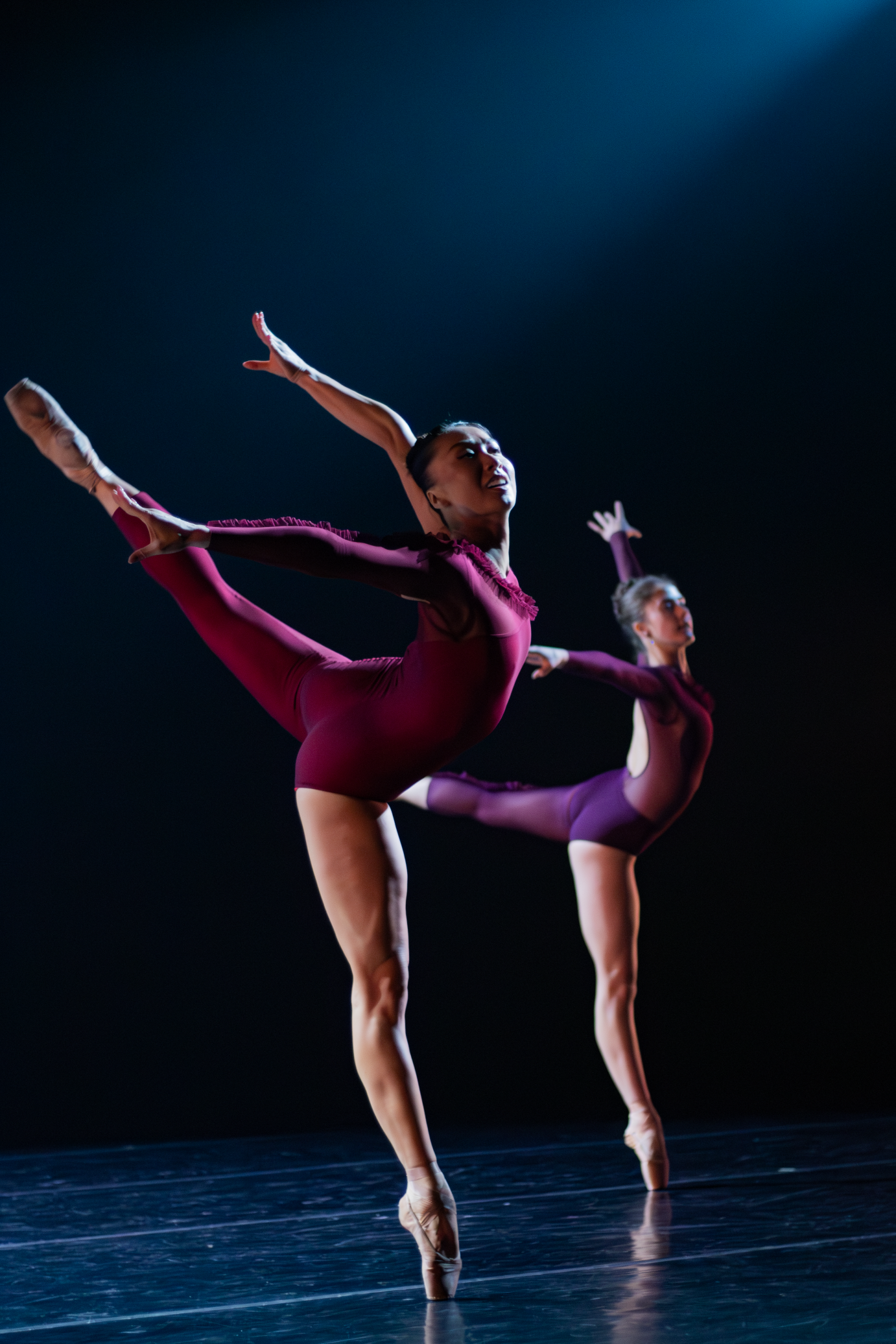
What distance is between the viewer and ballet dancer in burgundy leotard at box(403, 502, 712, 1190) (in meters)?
3.43

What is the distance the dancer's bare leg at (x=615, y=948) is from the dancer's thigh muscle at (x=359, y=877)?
1.31 m

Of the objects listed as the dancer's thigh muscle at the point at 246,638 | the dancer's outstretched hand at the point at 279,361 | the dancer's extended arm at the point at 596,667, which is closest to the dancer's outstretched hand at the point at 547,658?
the dancer's extended arm at the point at 596,667

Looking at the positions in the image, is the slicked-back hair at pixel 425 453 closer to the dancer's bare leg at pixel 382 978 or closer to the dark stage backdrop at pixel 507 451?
the dancer's bare leg at pixel 382 978

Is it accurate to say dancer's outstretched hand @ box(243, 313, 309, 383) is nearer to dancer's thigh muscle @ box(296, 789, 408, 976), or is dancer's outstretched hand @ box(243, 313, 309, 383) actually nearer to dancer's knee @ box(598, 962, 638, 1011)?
dancer's thigh muscle @ box(296, 789, 408, 976)

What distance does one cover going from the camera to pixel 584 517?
5.41 m

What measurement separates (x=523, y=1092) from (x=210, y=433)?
269cm

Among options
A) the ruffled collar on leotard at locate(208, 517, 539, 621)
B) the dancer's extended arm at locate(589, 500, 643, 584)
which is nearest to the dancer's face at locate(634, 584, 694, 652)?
the dancer's extended arm at locate(589, 500, 643, 584)

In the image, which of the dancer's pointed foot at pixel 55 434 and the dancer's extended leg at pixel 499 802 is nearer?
the dancer's pointed foot at pixel 55 434

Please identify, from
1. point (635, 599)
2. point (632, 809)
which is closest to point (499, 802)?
point (632, 809)

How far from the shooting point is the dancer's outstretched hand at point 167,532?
1.95 m

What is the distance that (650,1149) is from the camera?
3.32 m

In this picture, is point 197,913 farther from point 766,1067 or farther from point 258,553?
point 258,553

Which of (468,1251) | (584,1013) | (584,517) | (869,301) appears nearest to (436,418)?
(584,517)

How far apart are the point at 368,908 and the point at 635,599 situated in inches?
67.5
